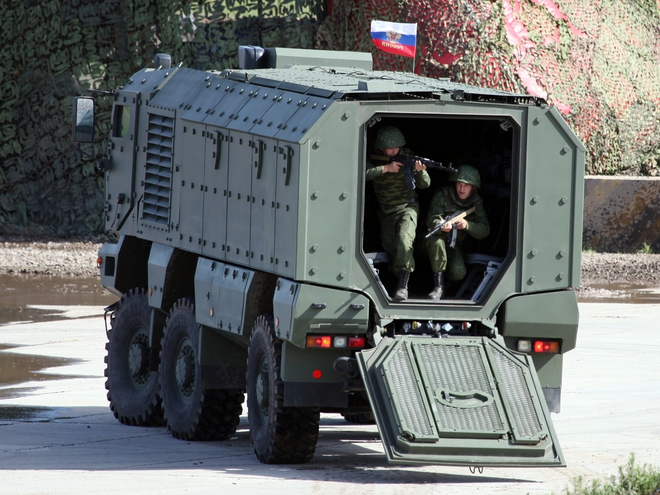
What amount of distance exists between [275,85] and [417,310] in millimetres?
2000

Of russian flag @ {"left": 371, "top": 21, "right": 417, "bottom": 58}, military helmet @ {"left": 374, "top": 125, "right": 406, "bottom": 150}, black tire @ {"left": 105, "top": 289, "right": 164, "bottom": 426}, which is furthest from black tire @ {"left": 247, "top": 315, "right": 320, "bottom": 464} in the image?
russian flag @ {"left": 371, "top": 21, "right": 417, "bottom": 58}

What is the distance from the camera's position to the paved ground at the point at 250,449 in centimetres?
855

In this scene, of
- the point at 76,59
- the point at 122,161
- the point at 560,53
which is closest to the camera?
Result: the point at 122,161

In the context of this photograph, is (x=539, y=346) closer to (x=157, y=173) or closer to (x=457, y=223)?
(x=457, y=223)

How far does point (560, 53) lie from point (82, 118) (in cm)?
1516

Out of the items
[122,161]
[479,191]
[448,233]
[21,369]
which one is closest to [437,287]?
[448,233]

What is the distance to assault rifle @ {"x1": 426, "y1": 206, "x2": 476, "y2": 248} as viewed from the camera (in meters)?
9.56

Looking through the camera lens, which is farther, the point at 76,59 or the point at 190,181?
the point at 76,59

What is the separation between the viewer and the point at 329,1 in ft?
84.4

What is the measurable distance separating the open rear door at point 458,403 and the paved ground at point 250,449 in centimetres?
25

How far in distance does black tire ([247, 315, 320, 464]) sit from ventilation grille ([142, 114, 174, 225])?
6.82ft

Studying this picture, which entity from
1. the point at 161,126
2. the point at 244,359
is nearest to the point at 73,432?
the point at 244,359

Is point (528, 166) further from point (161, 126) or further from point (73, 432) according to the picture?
point (73, 432)

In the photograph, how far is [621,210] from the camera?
2411 cm
